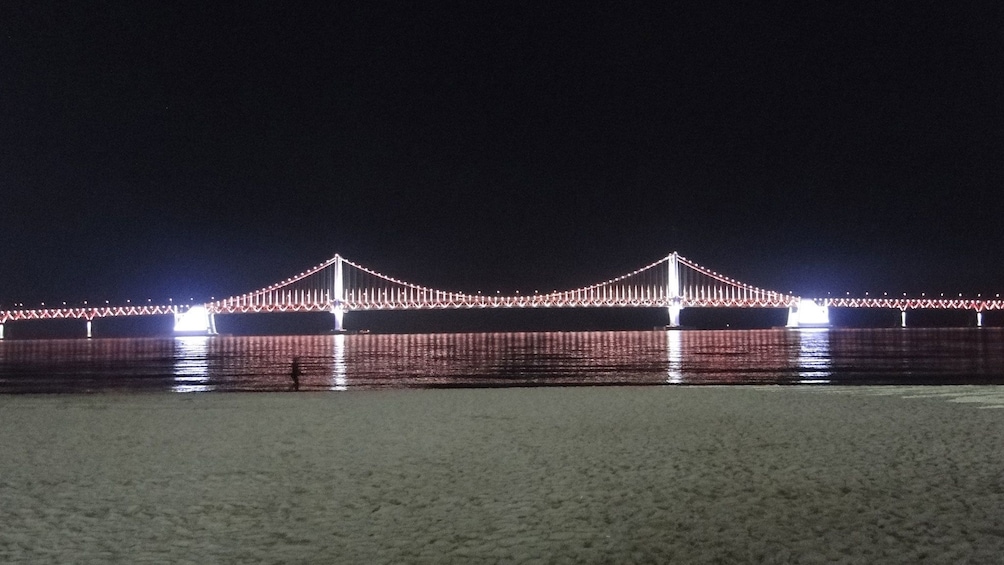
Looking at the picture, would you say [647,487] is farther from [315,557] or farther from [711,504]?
[315,557]

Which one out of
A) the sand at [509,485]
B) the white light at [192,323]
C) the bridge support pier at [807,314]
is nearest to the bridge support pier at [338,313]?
the white light at [192,323]

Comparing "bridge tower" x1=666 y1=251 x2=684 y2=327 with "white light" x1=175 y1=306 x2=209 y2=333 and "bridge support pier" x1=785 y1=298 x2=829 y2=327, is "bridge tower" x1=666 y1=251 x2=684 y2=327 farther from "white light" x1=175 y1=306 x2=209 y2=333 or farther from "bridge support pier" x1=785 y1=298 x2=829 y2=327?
"white light" x1=175 y1=306 x2=209 y2=333

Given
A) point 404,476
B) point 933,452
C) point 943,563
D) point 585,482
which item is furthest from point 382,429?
point 943,563

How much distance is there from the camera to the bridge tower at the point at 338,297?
60.1m

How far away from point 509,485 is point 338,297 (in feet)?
189

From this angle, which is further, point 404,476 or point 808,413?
point 808,413

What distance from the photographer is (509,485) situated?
16.1ft

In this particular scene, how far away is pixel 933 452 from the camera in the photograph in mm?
5801

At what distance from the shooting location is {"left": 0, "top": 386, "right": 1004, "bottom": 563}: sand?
365 centimetres

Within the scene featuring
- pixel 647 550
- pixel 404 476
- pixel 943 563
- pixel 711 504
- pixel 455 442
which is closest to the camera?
pixel 943 563

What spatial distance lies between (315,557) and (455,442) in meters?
3.03

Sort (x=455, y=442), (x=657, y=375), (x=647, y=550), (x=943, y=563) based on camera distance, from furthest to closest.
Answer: (x=657, y=375), (x=455, y=442), (x=647, y=550), (x=943, y=563)

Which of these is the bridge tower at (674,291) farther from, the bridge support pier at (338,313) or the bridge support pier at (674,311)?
the bridge support pier at (338,313)

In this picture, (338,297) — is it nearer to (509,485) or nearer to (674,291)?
(674,291)
